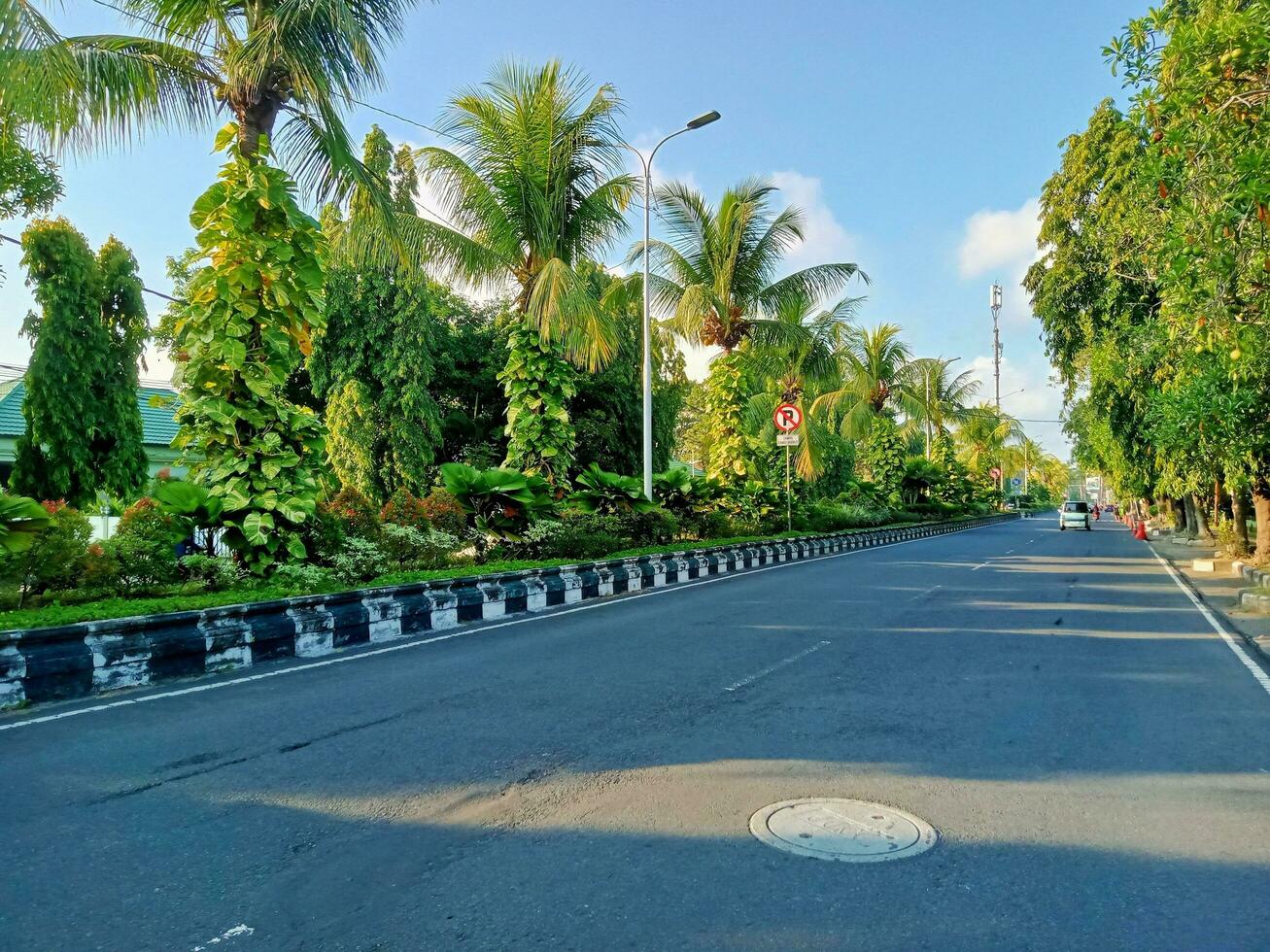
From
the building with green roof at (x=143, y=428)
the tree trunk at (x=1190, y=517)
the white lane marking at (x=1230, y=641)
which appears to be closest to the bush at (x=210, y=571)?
the white lane marking at (x=1230, y=641)

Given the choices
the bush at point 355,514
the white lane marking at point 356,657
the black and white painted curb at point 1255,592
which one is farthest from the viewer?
the black and white painted curb at point 1255,592

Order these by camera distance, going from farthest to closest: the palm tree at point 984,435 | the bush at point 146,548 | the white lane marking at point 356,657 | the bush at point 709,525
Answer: the palm tree at point 984,435
the bush at point 709,525
the bush at point 146,548
the white lane marking at point 356,657

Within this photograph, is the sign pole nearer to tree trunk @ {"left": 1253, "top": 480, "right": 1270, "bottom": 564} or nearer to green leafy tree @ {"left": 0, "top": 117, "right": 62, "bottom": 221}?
tree trunk @ {"left": 1253, "top": 480, "right": 1270, "bottom": 564}

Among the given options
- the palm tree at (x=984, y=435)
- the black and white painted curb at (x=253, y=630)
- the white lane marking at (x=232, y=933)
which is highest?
the palm tree at (x=984, y=435)

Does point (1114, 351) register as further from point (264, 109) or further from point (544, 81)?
point (264, 109)

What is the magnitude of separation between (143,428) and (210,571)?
740 inches

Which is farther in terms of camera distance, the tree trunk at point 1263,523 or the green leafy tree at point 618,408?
the green leafy tree at point 618,408

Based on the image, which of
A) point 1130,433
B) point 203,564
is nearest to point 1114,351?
point 1130,433

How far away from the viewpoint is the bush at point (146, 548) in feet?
28.1

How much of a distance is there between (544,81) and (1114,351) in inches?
501

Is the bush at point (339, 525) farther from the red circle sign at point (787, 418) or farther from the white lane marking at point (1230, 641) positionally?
the red circle sign at point (787, 418)

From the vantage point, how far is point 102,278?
818 inches

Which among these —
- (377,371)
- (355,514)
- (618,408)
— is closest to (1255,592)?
(355,514)

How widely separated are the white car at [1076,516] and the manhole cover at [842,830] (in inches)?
1960
